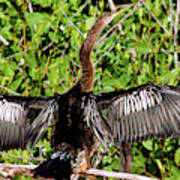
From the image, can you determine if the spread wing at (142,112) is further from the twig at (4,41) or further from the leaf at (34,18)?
the twig at (4,41)

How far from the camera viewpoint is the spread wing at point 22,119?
2561mm

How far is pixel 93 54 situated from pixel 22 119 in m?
0.88

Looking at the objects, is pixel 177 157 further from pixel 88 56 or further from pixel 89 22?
pixel 89 22

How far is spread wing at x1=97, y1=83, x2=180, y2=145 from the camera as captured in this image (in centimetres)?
240

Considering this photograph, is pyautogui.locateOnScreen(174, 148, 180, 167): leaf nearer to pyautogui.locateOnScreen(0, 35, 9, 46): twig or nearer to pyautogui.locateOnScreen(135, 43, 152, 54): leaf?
pyautogui.locateOnScreen(135, 43, 152, 54): leaf

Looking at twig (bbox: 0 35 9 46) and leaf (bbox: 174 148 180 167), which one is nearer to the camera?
leaf (bbox: 174 148 180 167)

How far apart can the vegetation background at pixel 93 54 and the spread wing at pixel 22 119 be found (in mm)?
283

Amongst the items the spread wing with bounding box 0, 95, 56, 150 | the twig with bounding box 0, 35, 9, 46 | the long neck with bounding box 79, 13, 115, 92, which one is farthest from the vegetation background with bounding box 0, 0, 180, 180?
the long neck with bounding box 79, 13, 115, 92

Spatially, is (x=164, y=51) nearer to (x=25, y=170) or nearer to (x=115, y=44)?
(x=115, y=44)

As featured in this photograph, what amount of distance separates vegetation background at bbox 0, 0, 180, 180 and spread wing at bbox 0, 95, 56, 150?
28cm

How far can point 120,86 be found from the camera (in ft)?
9.62

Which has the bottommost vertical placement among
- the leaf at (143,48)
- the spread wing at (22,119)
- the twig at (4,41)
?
the spread wing at (22,119)

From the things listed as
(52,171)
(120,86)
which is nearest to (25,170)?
(52,171)

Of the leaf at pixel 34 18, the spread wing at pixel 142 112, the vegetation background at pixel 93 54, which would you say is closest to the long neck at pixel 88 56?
the spread wing at pixel 142 112
